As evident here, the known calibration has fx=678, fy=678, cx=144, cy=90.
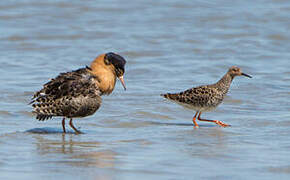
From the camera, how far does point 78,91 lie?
9789mm

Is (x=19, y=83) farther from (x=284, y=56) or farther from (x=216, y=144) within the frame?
(x=284, y=56)

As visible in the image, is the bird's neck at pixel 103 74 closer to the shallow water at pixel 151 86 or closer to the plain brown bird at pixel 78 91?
the plain brown bird at pixel 78 91

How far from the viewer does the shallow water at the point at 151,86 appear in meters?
7.81

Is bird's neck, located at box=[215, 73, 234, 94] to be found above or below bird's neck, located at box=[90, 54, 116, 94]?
below

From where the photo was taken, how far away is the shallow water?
7.81 meters

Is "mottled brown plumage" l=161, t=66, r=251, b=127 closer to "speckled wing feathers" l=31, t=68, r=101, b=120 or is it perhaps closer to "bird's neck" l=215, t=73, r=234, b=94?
"bird's neck" l=215, t=73, r=234, b=94

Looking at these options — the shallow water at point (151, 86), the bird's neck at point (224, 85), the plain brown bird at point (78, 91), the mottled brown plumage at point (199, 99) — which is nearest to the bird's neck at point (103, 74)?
the plain brown bird at point (78, 91)

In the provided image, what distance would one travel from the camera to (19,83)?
46.2 ft

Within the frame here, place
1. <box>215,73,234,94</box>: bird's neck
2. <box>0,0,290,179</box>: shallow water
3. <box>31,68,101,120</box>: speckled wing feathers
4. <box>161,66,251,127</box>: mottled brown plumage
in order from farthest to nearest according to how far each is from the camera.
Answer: <box>215,73,234,94</box>: bird's neck
<box>161,66,251,127</box>: mottled brown plumage
<box>31,68,101,120</box>: speckled wing feathers
<box>0,0,290,179</box>: shallow water

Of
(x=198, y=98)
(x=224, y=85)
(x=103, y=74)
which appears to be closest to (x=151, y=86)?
(x=224, y=85)

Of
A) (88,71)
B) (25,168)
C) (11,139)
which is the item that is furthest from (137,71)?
(25,168)

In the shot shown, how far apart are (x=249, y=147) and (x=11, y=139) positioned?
3178 millimetres

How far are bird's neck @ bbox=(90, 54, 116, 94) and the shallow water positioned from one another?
2.27ft

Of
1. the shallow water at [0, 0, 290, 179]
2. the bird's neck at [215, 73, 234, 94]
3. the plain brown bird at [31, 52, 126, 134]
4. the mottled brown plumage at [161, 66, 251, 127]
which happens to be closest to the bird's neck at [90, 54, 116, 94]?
the plain brown bird at [31, 52, 126, 134]
